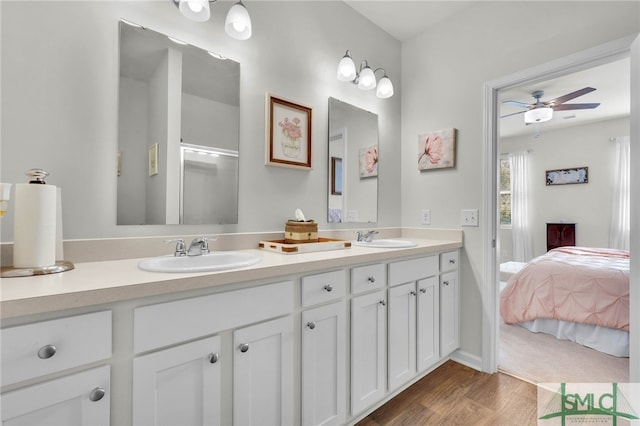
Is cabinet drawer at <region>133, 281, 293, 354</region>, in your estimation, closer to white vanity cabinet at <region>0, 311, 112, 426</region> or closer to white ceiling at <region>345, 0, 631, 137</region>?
white vanity cabinet at <region>0, 311, 112, 426</region>

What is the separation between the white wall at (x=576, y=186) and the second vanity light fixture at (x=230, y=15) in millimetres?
5431

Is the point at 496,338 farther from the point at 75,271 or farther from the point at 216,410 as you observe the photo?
the point at 75,271

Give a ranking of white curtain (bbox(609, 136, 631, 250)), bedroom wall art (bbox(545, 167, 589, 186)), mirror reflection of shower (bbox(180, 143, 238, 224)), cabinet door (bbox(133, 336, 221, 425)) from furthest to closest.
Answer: bedroom wall art (bbox(545, 167, 589, 186)) < white curtain (bbox(609, 136, 631, 250)) < mirror reflection of shower (bbox(180, 143, 238, 224)) < cabinet door (bbox(133, 336, 221, 425))

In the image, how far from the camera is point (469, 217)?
2.16 m

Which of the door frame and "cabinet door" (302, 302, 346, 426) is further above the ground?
the door frame

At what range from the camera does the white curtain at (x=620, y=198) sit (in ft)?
15.0

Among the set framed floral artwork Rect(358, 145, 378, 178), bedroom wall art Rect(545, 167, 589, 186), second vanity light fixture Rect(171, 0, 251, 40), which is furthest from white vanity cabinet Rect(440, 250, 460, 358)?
bedroom wall art Rect(545, 167, 589, 186)

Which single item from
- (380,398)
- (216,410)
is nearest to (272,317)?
(216,410)

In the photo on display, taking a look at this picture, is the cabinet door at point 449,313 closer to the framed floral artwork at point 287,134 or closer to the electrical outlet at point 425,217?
the electrical outlet at point 425,217

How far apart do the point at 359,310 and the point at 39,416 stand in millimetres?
1138

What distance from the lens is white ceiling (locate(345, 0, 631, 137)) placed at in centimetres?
221

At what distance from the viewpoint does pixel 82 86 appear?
122 centimetres

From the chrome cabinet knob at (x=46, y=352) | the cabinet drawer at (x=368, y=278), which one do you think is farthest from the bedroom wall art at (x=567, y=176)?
the chrome cabinet knob at (x=46, y=352)

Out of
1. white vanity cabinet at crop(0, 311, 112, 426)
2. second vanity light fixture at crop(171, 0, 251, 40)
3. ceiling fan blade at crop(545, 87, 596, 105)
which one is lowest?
white vanity cabinet at crop(0, 311, 112, 426)
